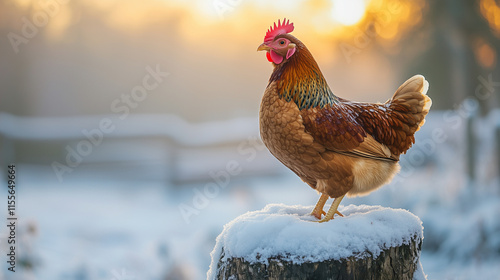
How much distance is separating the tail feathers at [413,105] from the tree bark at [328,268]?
0.50 metres

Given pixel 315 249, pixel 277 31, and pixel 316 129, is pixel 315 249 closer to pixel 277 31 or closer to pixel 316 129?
pixel 316 129

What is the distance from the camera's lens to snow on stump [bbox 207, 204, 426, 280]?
1.41 m

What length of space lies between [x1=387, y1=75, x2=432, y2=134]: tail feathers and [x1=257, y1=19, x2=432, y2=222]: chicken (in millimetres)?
104

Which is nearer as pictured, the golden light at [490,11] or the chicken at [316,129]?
the chicken at [316,129]

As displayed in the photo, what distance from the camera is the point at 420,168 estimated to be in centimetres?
317

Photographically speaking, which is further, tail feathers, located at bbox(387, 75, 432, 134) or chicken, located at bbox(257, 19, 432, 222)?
tail feathers, located at bbox(387, 75, 432, 134)

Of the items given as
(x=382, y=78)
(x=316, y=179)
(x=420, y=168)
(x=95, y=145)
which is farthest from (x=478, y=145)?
(x=95, y=145)

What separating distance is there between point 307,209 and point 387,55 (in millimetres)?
1637

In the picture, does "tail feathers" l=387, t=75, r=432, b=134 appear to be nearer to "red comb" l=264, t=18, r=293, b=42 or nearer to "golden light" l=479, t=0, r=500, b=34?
"red comb" l=264, t=18, r=293, b=42

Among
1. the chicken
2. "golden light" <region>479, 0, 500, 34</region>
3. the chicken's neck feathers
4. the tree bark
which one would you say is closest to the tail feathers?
the chicken

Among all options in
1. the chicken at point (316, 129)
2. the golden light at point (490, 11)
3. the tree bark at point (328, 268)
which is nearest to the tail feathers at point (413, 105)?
the chicken at point (316, 129)

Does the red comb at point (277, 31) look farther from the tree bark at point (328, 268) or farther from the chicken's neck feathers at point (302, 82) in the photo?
the tree bark at point (328, 268)

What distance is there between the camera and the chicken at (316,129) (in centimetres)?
154

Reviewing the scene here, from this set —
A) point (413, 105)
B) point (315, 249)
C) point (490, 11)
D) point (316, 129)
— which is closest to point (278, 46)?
point (316, 129)
